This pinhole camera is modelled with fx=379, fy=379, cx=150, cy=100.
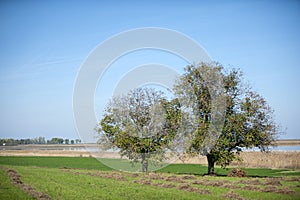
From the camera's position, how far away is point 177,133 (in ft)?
127

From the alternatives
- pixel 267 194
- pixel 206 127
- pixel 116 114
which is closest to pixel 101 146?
pixel 116 114

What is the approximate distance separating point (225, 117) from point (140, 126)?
1033 centimetres

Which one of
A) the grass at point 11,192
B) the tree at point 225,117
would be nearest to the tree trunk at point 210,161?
the tree at point 225,117

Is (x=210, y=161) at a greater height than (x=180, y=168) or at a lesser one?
greater

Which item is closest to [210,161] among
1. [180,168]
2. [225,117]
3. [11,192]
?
[225,117]

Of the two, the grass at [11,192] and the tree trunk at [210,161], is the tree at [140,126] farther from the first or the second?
the grass at [11,192]

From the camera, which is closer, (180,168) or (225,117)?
(225,117)

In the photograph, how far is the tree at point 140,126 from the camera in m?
40.6

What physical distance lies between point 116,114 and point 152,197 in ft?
79.5

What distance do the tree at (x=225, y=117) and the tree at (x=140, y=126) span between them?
2.92m

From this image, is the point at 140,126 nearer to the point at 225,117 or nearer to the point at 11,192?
the point at 225,117

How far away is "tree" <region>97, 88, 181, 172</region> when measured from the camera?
133ft

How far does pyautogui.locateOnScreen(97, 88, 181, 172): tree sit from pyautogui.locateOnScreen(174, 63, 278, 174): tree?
2.92 m

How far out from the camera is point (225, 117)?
3584cm
